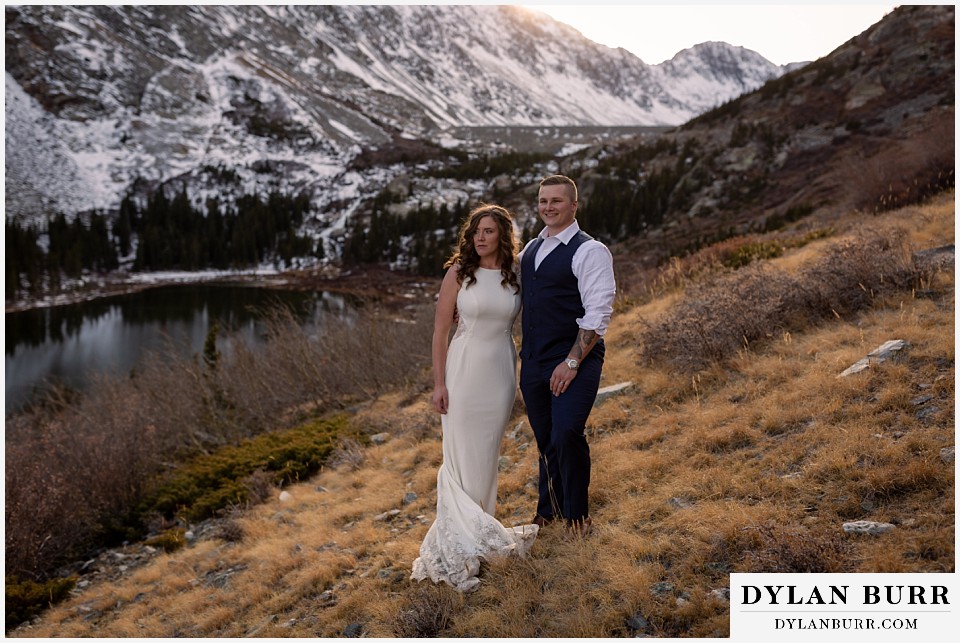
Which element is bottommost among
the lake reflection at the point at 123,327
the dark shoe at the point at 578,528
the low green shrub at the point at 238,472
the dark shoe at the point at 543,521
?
the lake reflection at the point at 123,327

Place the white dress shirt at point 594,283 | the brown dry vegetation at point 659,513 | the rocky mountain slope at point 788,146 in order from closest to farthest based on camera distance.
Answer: the brown dry vegetation at point 659,513 < the white dress shirt at point 594,283 < the rocky mountain slope at point 788,146

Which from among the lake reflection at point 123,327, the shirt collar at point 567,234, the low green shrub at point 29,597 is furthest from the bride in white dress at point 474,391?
the lake reflection at point 123,327

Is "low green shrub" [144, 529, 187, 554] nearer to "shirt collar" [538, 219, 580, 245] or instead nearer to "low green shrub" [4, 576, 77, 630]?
"low green shrub" [4, 576, 77, 630]

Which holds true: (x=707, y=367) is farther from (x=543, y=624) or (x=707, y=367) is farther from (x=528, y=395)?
(x=543, y=624)

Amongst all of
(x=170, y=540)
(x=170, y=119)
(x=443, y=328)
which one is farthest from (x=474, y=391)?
(x=170, y=119)

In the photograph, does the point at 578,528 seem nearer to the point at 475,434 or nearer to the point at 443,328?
the point at 475,434

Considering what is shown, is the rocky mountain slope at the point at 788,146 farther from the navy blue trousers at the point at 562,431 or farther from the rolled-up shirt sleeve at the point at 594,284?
the rolled-up shirt sleeve at the point at 594,284

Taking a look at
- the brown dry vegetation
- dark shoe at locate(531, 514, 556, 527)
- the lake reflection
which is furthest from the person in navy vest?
the lake reflection

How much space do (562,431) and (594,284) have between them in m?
0.93

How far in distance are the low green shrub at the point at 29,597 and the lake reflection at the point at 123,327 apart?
1537cm

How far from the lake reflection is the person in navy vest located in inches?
761

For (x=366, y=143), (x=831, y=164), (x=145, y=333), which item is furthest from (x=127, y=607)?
(x=366, y=143)

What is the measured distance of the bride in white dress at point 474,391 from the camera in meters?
4.17

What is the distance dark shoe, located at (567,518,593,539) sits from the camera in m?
4.26
